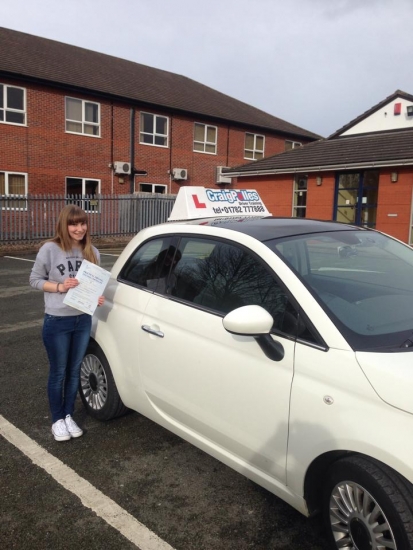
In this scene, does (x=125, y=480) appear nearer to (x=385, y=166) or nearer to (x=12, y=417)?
(x=12, y=417)

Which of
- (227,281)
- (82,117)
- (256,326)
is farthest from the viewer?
(82,117)

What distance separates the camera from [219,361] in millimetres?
2580

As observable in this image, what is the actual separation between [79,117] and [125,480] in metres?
21.2

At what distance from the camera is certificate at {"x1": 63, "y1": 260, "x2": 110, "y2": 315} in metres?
3.17

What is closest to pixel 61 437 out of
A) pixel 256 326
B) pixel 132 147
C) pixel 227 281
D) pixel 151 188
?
pixel 227 281

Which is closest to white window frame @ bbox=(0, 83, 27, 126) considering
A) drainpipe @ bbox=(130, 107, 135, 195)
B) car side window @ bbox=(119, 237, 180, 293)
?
drainpipe @ bbox=(130, 107, 135, 195)

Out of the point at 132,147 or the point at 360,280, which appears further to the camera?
the point at 132,147

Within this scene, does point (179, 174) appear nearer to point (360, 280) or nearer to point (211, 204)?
point (211, 204)

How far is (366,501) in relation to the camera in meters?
2.00

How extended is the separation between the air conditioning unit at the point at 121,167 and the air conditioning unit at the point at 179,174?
2.68 meters

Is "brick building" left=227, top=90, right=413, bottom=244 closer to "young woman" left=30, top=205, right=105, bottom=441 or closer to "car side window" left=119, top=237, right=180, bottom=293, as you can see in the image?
"car side window" left=119, top=237, right=180, bottom=293

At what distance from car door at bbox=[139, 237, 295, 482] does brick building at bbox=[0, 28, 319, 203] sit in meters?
19.0

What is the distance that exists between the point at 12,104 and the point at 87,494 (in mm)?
20248

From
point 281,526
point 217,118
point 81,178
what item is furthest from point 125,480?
point 217,118
